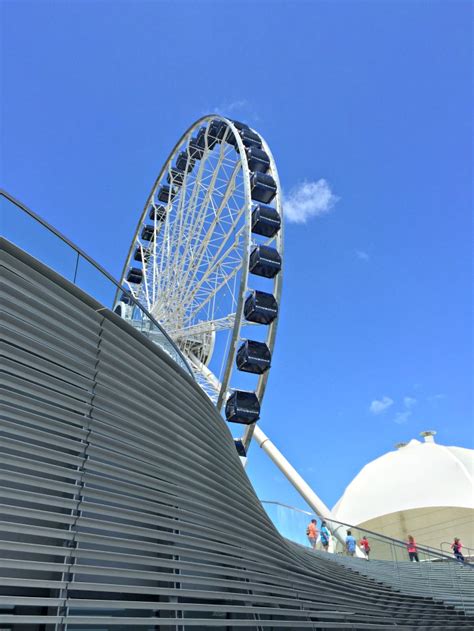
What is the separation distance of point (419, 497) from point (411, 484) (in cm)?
131

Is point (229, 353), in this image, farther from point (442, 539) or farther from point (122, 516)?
point (442, 539)

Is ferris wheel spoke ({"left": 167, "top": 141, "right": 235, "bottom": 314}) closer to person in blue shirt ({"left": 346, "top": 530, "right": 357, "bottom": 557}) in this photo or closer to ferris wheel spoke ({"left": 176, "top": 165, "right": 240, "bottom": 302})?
ferris wheel spoke ({"left": 176, "top": 165, "right": 240, "bottom": 302})

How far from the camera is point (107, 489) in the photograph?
534 centimetres

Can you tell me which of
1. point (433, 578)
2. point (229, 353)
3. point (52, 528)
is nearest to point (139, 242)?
point (229, 353)

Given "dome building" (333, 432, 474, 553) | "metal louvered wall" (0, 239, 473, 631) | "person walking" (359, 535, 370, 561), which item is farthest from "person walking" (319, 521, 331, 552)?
"dome building" (333, 432, 474, 553)

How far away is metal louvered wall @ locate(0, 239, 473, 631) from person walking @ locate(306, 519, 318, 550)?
7.04m

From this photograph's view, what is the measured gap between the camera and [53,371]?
468cm

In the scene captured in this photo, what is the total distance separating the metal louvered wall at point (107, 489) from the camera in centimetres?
410

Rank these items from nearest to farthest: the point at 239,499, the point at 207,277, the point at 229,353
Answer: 1. the point at 239,499
2. the point at 229,353
3. the point at 207,277

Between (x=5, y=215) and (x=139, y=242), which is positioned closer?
(x=5, y=215)

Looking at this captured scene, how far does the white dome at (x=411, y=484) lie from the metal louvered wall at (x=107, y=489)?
26.0 m

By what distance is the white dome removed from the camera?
30.1 metres

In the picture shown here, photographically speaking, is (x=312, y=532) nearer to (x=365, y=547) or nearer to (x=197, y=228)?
(x=365, y=547)

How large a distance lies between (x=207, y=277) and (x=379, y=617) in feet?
43.6
